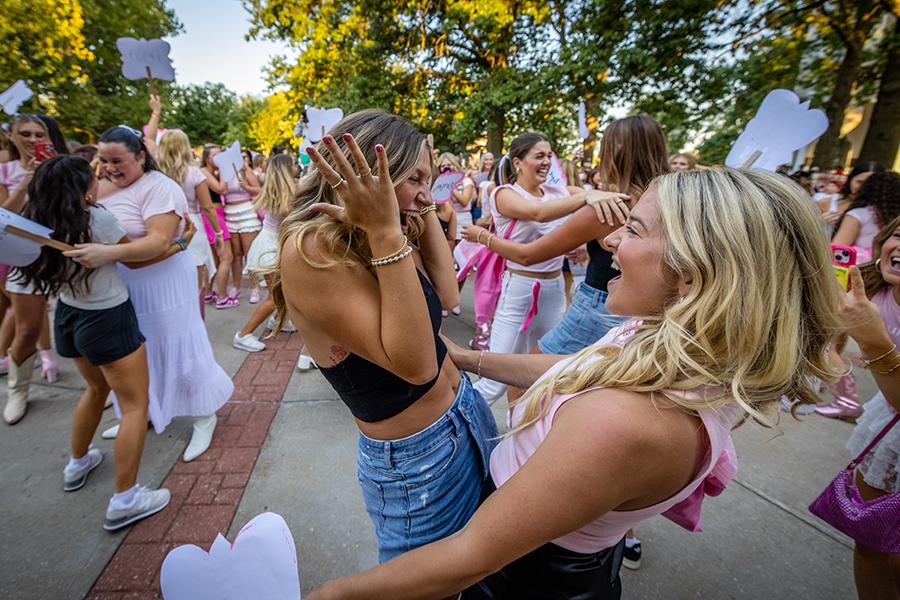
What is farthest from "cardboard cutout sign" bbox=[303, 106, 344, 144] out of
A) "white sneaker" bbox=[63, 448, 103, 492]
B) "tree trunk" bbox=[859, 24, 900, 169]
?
"tree trunk" bbox=[859, 24, 900, 169]

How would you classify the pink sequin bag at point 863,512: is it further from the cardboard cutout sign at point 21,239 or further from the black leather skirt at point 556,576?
the cardboard cutout sign at point 21,239

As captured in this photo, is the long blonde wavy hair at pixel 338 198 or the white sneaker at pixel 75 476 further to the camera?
the white sneaker at pixel 75 476

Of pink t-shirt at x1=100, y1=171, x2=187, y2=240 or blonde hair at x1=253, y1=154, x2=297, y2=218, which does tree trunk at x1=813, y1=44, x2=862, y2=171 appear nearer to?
blonde hair at x1=253, y1=154, x2=297, y2=218

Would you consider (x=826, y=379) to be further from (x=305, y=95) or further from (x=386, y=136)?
(x=305, y=95)

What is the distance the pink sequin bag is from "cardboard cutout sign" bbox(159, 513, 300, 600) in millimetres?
2000

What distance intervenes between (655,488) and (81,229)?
8.84 feet

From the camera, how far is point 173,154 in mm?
4570

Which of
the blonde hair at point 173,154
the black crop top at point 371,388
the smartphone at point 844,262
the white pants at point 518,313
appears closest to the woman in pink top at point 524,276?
the white pants at point 518,313

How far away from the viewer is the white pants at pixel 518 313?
3068mm

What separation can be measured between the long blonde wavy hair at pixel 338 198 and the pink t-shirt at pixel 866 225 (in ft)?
13.1

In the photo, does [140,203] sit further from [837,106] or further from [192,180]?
[837,106]

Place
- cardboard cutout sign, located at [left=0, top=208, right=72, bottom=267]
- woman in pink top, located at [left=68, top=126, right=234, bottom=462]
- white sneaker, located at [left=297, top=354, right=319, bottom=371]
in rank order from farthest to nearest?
white sneaker, located at [left=297, top=354, right=319, bottom=371]
woman in pink top, located at [left=68, top=126, right=234, bottom=462]
cardboard cutout sign, located at [left=0, top=208, right=72, bottom=267]

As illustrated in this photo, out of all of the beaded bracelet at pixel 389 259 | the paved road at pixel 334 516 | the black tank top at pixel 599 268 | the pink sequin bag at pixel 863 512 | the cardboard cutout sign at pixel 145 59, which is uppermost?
the cardboard cutout sign at pixel 145 59

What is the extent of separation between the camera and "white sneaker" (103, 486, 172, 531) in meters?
2.23
